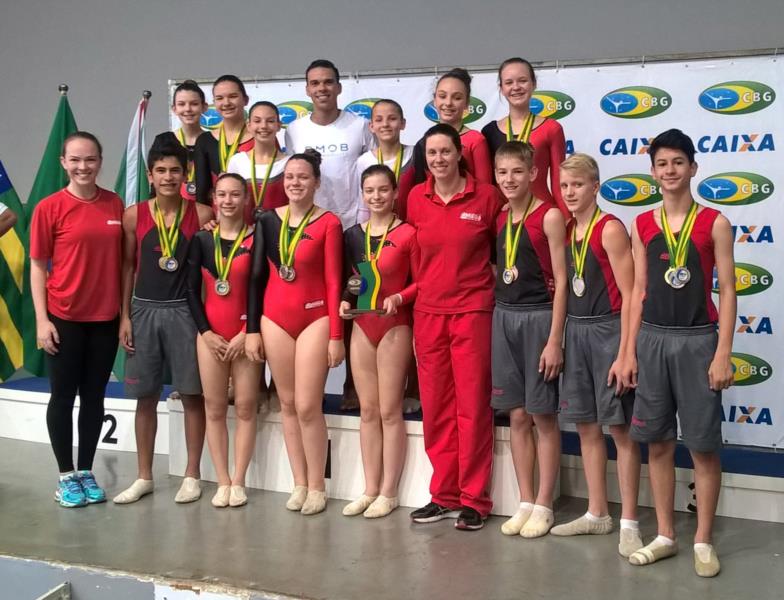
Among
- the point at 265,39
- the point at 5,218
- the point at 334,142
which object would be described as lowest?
the point at 5,218

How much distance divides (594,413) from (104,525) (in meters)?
2.14

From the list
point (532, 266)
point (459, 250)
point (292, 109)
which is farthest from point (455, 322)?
point (292, 109)

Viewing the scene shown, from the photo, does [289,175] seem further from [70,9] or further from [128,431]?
[70,9]

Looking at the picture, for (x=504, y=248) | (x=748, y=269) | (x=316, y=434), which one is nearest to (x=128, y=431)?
(x=316, y=434)

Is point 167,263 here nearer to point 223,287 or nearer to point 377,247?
point 223,287

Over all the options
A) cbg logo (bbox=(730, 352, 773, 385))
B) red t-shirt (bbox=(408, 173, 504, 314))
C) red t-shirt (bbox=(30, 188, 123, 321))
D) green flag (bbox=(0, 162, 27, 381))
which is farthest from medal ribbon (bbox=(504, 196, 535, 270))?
green flag (bbox=(0, 162, 27, 381))

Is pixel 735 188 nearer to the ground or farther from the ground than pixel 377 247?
farther from the ground

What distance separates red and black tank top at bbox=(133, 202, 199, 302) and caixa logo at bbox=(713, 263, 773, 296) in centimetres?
299

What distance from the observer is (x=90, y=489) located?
3980 mm

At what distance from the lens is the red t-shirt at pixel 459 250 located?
3512 mm

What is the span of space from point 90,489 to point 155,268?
1.11 meters

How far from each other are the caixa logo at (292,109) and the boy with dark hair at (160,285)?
181 centimetres

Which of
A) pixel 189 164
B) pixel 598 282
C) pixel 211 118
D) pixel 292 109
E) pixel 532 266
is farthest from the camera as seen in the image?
pixel 211 118

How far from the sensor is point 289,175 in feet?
12.1
